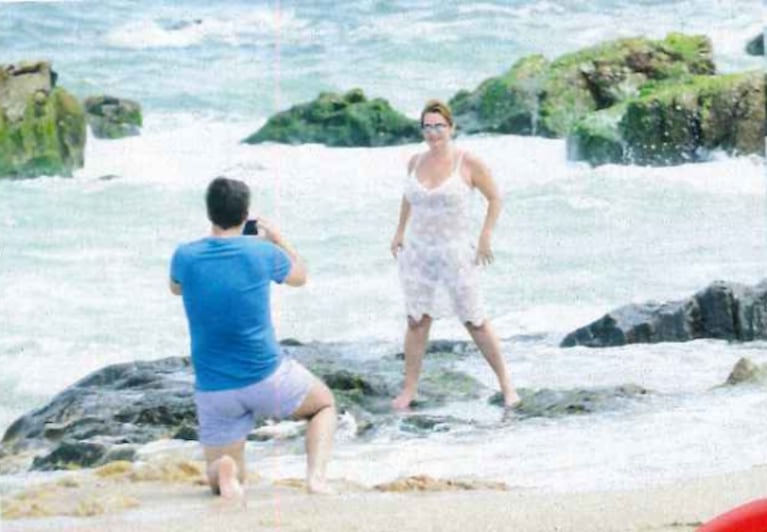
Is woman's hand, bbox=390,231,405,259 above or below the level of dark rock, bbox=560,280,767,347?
above

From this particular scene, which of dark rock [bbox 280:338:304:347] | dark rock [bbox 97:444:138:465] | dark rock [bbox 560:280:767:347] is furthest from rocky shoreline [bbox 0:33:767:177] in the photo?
dark rock [bbox 97:444:138:465]

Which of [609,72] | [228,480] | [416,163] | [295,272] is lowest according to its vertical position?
[228,480]

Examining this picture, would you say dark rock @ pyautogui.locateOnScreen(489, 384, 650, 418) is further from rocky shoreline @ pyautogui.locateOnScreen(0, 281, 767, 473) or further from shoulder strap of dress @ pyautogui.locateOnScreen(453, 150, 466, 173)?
shoulder strap of dress @ pyautogui.locateOnScreen(453, 150, 466, 173)

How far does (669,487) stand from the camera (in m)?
5.37

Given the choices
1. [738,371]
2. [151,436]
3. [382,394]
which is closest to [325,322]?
[382,394]

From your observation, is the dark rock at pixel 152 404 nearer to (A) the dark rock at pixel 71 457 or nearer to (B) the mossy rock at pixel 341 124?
(A) the dark rock at pixel 71 457

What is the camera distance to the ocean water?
249 inches

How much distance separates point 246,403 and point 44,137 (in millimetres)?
1617

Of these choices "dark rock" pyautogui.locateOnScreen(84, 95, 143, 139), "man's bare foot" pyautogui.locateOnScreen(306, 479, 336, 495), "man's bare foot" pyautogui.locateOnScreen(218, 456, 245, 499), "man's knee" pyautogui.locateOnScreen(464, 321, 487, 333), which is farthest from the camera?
"dark rock" pyautogui.locateOnScreen(84, 95, 143, 139)

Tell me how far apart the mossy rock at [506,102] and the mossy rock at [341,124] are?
0.23m

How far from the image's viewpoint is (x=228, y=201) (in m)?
5.01

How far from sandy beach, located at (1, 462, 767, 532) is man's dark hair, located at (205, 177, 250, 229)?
2.43ft

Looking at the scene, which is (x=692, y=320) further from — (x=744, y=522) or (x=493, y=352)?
(x=744, y=522)

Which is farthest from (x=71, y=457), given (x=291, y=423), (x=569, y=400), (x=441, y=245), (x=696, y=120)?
(x=696, y=120)
